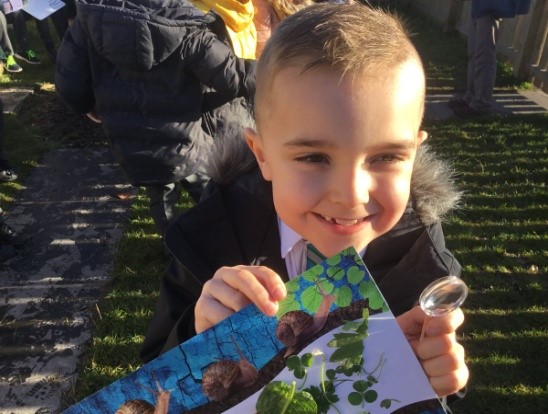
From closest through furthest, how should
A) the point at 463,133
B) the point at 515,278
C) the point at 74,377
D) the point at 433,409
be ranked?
the point at 433,409, the point at 74,377, the point at 515,278, the point at 463,133

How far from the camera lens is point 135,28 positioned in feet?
8.40

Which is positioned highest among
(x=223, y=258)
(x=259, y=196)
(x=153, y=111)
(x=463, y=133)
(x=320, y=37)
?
(x=320, y=37)

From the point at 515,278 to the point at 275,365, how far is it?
9.33 ft

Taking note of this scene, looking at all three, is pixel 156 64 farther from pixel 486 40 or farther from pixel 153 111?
pixel 486 40

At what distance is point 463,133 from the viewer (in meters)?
5.13

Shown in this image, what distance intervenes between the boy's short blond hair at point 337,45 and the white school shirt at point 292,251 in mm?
361

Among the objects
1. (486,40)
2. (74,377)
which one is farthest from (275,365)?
(486,40)

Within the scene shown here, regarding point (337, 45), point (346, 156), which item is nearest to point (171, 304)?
point (346, 156)

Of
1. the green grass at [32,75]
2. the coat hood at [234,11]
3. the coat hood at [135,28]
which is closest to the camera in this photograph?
the coat hood at [135,28]

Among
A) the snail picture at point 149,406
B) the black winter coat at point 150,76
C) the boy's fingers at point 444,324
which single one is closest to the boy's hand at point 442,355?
the boy's fingers at point 444,324

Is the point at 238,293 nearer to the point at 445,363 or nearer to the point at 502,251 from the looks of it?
the point at 445,363

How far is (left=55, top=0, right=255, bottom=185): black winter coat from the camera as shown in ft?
8.48

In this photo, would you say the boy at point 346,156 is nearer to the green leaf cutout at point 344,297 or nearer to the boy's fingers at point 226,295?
the boy's fingers at point 226,295

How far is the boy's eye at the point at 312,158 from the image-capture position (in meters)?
1.02
